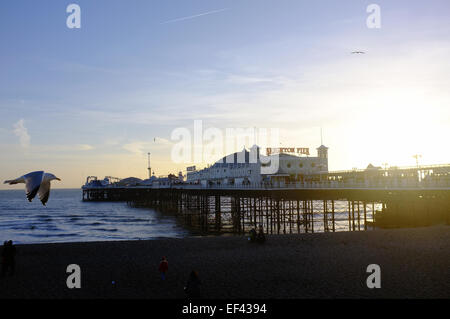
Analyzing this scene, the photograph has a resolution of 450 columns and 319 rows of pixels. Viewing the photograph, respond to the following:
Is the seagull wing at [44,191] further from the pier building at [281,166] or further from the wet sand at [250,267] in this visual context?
the pier building at [281,166]

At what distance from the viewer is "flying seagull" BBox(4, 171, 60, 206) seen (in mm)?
13703

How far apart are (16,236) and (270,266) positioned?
111 ft

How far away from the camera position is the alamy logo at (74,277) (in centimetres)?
1318

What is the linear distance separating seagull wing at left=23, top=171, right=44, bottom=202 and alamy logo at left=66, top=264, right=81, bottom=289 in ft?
10.7

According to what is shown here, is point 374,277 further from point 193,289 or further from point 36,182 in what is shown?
point 36,182

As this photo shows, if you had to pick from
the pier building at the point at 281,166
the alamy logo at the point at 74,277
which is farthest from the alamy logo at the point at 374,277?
the pier building at the point at 281,166

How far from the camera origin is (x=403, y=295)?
11.5 meters

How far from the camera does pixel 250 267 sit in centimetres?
1541

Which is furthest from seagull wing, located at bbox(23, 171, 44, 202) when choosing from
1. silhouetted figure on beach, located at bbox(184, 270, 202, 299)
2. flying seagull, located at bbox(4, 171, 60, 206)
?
silhouetted figure on beach, located at bbox(184, 270, 202, 299)

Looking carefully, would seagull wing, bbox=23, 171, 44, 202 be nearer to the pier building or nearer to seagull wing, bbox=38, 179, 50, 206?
seagull wing, bbox=38, 179, 50, 206

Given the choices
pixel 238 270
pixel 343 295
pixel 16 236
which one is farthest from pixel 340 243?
pixel 16 236

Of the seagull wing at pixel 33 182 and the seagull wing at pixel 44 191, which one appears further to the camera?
the seagull wing at pixel 44 191

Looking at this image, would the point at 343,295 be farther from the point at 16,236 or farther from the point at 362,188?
the point at 16,236

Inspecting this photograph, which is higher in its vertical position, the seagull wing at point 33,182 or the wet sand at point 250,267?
the seagull wing at point 33,182
